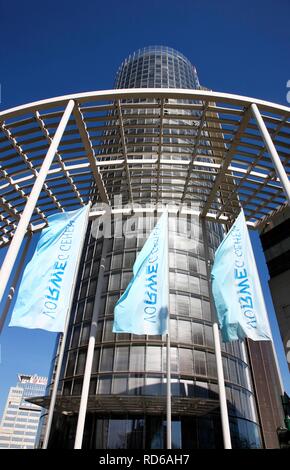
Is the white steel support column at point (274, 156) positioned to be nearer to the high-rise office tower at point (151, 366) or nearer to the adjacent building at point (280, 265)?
the adjacent building at point (280, 265)

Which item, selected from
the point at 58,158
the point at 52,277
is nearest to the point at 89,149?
the point at 58,158

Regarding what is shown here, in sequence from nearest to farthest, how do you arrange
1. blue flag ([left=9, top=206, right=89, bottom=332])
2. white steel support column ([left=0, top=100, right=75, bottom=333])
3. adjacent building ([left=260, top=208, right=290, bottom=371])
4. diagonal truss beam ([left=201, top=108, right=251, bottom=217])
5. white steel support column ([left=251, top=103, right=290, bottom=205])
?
white steel support column ([left=0, top=100, right=75, bottom=333]) → white steel support column ([left=251, top=103, right=290, bottom=205]) → blue flag ([left=9, top=206, right=89, bottom=332]) → diagonal truss beam ([left=201, top=108, right=251, bottom=217]) → adjacent building ([left=260, top=208, right=290, bottom=371])

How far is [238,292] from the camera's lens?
1008cm

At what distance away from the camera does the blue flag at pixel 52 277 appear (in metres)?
8.97

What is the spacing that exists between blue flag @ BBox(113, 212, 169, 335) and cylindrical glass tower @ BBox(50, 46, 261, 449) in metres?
4.59

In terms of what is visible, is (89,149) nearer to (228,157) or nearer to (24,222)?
(24,222)

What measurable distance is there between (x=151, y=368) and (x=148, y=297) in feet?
54.3

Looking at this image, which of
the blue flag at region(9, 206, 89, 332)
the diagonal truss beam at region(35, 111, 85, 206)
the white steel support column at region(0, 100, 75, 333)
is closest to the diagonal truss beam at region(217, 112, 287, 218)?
the blue flag at region(9, 206, 89, 332)

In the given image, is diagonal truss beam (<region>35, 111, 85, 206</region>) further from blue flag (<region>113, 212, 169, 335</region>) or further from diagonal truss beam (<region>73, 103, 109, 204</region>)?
blue flag (<region>113, 212, 169, 335</region>)

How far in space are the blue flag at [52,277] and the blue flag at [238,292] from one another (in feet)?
16.4

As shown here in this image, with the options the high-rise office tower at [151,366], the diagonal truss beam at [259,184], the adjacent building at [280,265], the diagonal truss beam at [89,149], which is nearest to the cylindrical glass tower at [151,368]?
the high-rise office tower at [151,366]

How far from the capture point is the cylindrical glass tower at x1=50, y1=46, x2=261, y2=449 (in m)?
22.2
